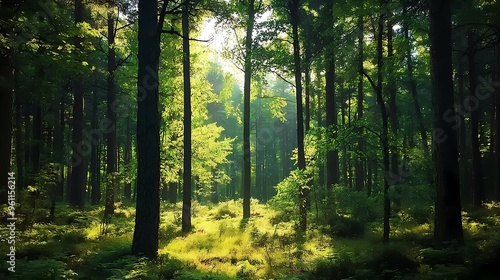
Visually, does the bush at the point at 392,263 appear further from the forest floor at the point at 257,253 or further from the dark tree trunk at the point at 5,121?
the dark tree trunk at the point at 5,121

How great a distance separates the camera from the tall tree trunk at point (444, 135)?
809 cm

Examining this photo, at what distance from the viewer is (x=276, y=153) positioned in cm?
5716

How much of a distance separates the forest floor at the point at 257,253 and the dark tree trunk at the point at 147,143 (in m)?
0.63

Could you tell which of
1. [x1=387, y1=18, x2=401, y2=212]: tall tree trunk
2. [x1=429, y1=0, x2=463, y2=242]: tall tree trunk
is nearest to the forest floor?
[x1=429, y1=0, x2=463, y2=242]: tall tree trunk

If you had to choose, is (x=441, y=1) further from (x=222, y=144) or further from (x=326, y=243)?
(x=222, y=144)

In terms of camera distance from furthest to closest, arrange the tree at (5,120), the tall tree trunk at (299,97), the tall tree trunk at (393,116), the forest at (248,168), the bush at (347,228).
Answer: the tall tree trunk at (299,97)
the bush at (347,228)
the tall tree trunk at (393,116)
the tree at (5,120)
the forest at (248,168)

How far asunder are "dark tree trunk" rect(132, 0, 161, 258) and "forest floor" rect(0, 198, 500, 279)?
0.63 metres

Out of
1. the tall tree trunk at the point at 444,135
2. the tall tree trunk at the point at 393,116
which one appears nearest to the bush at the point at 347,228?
the tall tree trunk at the point at 393,116

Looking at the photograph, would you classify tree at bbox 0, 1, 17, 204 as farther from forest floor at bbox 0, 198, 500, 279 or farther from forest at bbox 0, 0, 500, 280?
forest floor at bbox 0, 198, 500, 279

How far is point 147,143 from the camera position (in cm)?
807

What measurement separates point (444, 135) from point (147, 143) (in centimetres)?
745

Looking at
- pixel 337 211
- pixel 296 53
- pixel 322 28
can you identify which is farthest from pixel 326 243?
pixel 322 28

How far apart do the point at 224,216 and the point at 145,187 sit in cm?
1108

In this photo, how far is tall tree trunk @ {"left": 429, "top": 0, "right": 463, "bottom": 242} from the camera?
8.09m
